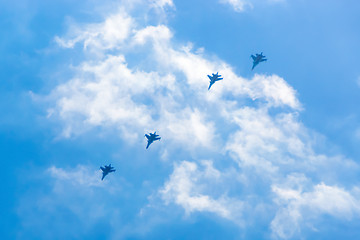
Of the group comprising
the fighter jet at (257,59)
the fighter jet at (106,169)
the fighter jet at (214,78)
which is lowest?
the fighter jet at (106,169)

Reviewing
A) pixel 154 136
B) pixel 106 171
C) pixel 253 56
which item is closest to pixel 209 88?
pixel 253 56

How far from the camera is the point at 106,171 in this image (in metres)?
98.6

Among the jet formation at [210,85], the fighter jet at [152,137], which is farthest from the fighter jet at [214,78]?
the fighter jet at [152,137]

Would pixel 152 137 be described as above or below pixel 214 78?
below

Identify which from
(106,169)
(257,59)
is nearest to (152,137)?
(106,169)

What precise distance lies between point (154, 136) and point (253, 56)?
1783 inches

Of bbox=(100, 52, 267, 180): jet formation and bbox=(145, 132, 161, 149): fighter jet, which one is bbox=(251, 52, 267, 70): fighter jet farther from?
bbox=(145, 132, 161, 149): fighter jet

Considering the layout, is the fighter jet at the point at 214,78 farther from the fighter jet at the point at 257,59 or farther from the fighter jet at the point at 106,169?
the fighter jet at the point at 106,169

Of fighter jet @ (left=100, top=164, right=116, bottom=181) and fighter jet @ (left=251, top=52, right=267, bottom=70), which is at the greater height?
fighter jet @ (left=251, top=52, right=267, bottom=70)

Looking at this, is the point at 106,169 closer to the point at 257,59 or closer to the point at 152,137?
the point at 152,137

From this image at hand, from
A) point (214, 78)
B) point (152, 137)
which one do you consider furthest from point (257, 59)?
point (152, 137)

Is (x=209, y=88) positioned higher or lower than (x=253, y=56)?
lower

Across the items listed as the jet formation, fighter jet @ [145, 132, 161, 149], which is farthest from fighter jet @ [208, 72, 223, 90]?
fighter jet @ [145, 132, 161, 149]

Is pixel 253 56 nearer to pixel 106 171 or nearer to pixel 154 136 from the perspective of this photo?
pixel 154 136
